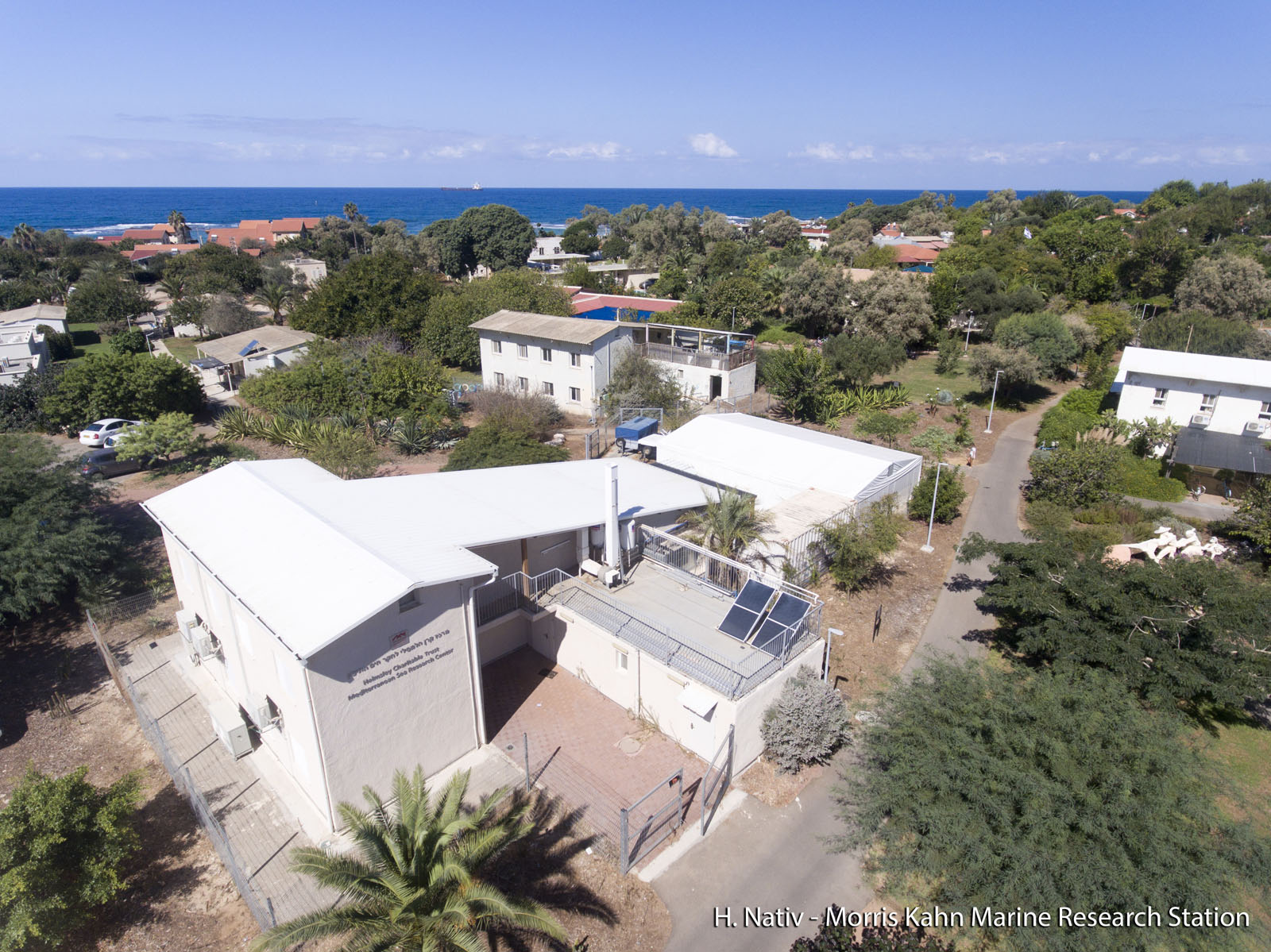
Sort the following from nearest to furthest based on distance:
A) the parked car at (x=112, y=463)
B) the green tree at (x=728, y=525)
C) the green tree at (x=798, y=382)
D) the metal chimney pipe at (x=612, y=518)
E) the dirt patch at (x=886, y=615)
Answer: the metal chimney pipe at (x=612, y=518)
the dirt patch at (x=886, y=615)
the green tree at (x=728, y=525)
the parked car at (x=112, y=463)
the green tree at (x=798, y=382)

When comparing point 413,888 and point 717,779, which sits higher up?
point 413,888

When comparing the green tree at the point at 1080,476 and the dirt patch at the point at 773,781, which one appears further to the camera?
the green tree at the point at 1080,476

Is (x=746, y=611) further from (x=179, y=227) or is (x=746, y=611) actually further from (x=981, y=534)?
(x=179, y=227)

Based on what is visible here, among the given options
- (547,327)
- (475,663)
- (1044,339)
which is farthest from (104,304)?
(1044,339)

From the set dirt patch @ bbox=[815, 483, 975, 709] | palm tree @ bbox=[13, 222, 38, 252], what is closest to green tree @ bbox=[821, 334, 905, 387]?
dirt patch @ bbox=[815, 483, 975, 709]

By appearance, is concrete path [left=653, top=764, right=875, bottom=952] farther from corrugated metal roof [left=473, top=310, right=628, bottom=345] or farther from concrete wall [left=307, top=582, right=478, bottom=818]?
corrugated metal roof [left=473, top=310, right=628, bottom=345]

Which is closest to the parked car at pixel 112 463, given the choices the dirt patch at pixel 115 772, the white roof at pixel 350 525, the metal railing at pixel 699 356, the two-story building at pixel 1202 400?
the dirt patch at pixel 115 772

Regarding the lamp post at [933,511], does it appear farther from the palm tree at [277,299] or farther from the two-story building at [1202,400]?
the palm tree at [277,299]
